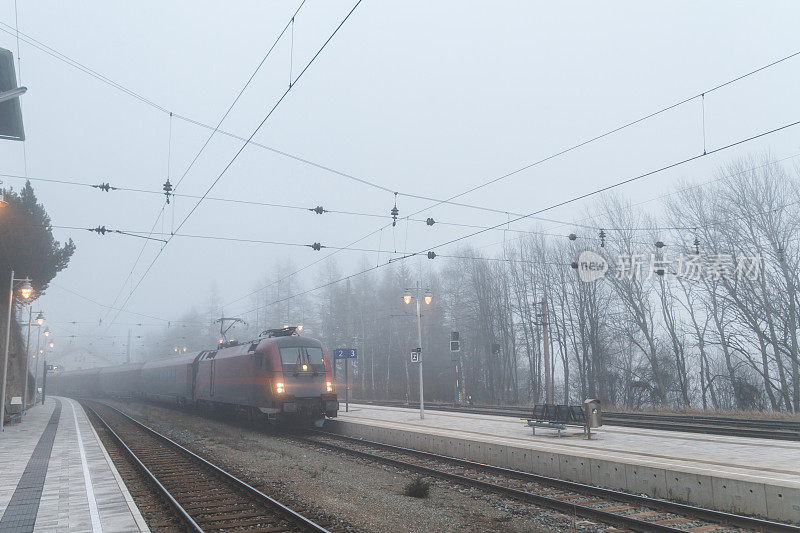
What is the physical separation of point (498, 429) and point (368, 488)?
901 cm

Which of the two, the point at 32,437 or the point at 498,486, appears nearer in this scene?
the point at 498,486

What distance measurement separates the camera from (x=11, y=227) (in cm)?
3059

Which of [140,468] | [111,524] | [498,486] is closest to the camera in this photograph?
[111,524]

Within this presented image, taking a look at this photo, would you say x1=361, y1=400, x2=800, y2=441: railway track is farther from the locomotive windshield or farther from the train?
the locomotive windshield

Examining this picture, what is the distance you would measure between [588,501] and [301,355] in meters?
12.8

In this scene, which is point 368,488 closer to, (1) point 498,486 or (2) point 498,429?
(1) point 498,486

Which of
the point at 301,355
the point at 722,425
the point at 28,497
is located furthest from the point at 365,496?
the point at 722,425

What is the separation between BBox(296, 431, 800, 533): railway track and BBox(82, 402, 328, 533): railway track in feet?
12.7

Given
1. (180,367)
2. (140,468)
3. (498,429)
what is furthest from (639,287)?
(140,468)

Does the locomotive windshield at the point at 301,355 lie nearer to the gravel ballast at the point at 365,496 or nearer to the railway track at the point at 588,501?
the gravel ballast at the point at 365,496

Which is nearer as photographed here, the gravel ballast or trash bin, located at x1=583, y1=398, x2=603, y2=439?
the gravel ballast

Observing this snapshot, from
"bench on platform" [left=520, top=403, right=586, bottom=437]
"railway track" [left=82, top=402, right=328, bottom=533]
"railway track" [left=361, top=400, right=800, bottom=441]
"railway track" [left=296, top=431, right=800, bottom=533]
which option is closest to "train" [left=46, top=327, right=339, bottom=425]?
"railway track" [left=82, top=402, right=328, bottom=533]

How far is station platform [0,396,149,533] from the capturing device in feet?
26.5

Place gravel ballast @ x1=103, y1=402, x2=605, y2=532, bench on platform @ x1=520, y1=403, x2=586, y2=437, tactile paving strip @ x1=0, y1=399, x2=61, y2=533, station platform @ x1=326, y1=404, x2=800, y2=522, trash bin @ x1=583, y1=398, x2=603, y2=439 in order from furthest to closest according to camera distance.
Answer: bench on platform @ x1=520, y1=403, x2=586, y2=437 < trash bin @ x1=583, y1=398, x2=603, y2=439 < station platform @ x1=326, y1=404, x2=800, y2=522 < gravel ballast @ x1=103, y1=402, x2=605, y2=532 < tactile paving strip @ x1=0, y1=399, x2=61, y2=533
